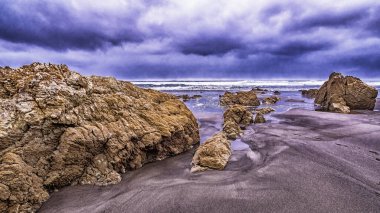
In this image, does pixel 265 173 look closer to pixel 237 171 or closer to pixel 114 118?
pixel 237 171

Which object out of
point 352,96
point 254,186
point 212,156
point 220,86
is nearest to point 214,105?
point 352,96

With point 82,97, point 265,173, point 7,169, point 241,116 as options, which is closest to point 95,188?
point 7,169

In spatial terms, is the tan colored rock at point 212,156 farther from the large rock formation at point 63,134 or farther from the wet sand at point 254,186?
the large rock formation at point 63,134

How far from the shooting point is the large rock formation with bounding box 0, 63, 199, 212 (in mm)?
4359

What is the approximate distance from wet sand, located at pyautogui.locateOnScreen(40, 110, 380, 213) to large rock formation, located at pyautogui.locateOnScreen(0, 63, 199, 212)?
31 cm

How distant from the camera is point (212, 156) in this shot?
19.8 feet

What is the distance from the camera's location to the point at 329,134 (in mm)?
8945

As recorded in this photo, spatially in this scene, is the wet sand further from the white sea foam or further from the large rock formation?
the white sea foam

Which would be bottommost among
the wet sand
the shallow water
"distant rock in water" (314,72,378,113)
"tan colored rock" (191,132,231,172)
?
the shallow water

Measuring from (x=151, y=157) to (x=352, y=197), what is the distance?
13.0 feet

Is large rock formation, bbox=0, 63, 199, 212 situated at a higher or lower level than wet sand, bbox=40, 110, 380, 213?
higher

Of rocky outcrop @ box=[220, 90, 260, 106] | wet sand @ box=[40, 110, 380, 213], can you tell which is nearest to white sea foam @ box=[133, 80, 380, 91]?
rocky outcrop @ box=[220, 90, 260, 106]

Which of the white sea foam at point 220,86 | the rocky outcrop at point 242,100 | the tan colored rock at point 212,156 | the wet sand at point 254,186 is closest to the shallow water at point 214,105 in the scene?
the rocky outcrop at point 242,100

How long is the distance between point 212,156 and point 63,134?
294 cm
